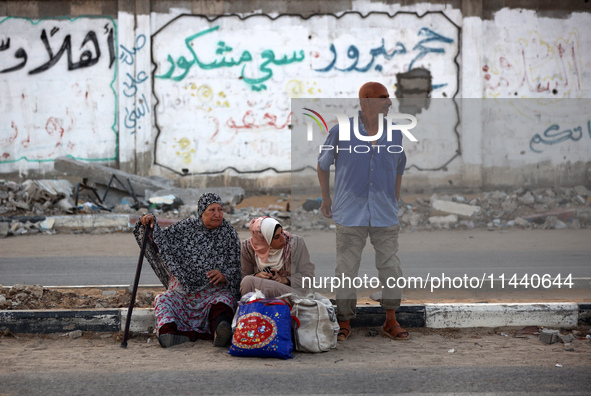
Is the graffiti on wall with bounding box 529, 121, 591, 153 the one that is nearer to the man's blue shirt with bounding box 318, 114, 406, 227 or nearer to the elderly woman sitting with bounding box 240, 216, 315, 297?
the man's blue shirt with bounding box 318, 114, 406, 227

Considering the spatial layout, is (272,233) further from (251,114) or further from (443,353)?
(251,114)

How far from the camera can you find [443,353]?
393cm

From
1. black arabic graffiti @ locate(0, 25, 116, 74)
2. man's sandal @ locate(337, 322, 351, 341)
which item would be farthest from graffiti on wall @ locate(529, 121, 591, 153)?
man's sandal @ locate(337, 322, 351, 341)

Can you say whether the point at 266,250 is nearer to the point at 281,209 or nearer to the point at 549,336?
the point at 549,336

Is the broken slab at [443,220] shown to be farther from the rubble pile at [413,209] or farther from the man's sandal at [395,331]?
the man's sandal at [395,331]

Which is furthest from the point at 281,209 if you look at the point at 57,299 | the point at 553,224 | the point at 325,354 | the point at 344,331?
the point at 325,354

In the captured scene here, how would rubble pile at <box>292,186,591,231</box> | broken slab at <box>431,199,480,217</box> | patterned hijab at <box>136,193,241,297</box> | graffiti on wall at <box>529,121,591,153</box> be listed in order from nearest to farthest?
patterned hijab at <box>136,193,241,297</box> → rubble pile at <box>292,186,591,231</box> → broken slab at <box>431,199,480,217</box> → graffiti on wall at <box>529,121,591,153</box>

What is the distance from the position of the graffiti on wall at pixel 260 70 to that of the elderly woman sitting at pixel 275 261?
9.66m

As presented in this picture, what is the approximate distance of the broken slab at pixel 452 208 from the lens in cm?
1098

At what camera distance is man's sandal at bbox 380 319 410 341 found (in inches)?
167

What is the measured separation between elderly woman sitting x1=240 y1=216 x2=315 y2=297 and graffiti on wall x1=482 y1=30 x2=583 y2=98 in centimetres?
1076

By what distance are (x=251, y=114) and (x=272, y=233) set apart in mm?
9887

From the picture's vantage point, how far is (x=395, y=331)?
424 centimetres

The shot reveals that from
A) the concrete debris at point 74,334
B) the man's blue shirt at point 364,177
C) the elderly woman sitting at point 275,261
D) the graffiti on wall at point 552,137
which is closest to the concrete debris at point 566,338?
the man's blue shirt at point 364,177
